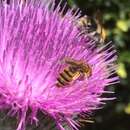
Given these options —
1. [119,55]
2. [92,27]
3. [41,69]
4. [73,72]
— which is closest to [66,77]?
[73,72]

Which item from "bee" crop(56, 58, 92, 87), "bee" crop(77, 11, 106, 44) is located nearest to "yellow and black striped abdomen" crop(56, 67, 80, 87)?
"bee" crop(56, 58, 92, 87)

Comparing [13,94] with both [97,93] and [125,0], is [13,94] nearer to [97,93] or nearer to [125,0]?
[97,93]

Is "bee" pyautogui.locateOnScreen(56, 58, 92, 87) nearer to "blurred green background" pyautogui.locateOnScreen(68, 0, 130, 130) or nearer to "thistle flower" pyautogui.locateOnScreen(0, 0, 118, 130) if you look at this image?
"thistle flower" pyautogui.locateOnScreen(0, 0, 118, 130)

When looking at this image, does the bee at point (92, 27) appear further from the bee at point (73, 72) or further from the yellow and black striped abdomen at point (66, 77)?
A: the yellow and black striped abdomen at point (66, 77)

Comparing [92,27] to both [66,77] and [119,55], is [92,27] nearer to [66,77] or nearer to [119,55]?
[66,77]

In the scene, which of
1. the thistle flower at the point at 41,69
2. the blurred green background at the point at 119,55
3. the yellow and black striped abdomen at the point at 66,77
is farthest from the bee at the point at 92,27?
the blurred green background at the point at 119,55

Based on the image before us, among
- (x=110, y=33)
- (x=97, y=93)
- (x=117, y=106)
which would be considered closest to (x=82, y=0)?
(x=110, y=33)
